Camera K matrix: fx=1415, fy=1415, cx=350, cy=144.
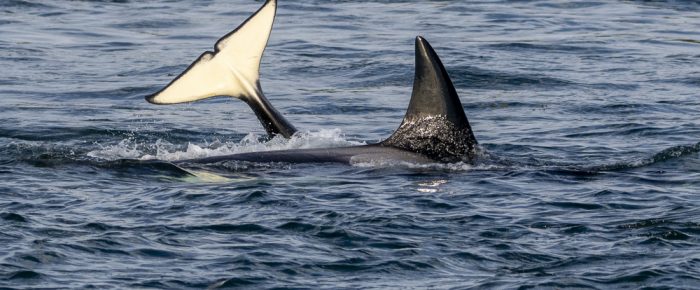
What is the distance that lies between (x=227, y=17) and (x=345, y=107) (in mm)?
9670

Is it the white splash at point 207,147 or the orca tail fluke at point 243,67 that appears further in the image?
the orca tail fluke at point 243,67

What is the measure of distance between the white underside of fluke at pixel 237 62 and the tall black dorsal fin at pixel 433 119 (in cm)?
204

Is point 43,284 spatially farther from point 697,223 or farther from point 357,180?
point 697,223

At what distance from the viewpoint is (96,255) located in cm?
1004

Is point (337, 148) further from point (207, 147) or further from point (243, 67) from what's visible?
point (207, 147)

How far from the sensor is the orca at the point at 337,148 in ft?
42.6

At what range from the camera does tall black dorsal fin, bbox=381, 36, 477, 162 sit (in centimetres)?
1288

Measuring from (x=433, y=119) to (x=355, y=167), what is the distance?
876 millimetres

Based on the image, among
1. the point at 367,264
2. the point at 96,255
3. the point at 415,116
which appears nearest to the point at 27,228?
the point at 96,255

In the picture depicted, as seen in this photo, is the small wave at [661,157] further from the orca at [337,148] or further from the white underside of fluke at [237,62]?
the white underside of fluke at [237,62]

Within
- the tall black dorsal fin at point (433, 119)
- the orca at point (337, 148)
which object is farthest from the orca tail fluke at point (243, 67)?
the tall black dorsal fin at point (433, 119)

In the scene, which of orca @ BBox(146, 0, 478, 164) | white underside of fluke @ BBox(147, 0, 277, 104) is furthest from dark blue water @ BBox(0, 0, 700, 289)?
white underside of fluke @ BBox(147, 0, 277, 104)

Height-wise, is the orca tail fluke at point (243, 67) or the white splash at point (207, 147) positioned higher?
the orca tail fluke at point (243, 67)

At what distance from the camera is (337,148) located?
13797 mm
